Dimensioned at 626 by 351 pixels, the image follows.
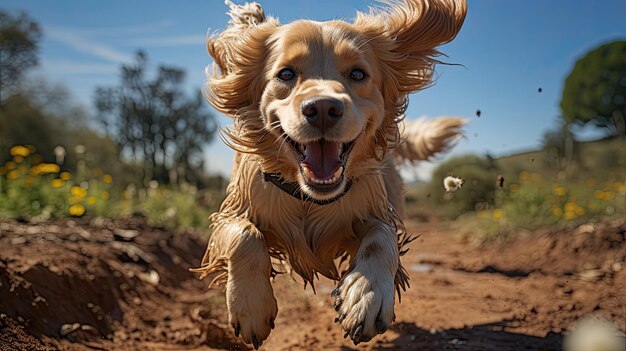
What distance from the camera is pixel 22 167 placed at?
23.6ft

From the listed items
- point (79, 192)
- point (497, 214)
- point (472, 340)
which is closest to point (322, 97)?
point (472, 340)

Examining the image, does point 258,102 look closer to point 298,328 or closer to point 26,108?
point 298,328

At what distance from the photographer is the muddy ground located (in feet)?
12.9

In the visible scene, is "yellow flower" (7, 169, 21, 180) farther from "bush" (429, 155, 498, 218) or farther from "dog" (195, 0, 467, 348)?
"bush" (429, 155, 498, 218)

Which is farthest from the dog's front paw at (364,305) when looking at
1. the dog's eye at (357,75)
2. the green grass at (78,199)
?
the green grass at (78,199)

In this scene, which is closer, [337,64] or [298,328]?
[337,64]

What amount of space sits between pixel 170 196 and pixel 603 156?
42.0ft

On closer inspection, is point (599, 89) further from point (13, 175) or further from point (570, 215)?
point (13, 175)

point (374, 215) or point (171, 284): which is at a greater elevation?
point (374, 215)

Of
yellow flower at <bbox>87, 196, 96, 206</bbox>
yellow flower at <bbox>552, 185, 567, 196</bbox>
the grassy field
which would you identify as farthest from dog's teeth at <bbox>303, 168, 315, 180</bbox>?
yellow flower at <bbox>552, 185, 567, 196</bbox>

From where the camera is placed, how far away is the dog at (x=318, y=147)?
2.71 m

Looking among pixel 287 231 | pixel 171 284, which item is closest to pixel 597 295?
pixel 287 231

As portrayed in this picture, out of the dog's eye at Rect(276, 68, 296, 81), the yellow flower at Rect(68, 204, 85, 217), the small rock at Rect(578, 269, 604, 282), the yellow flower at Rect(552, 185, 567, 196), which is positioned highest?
the dog's eye at Rect(276, 68, 296, 81)

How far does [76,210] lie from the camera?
6258 mm
